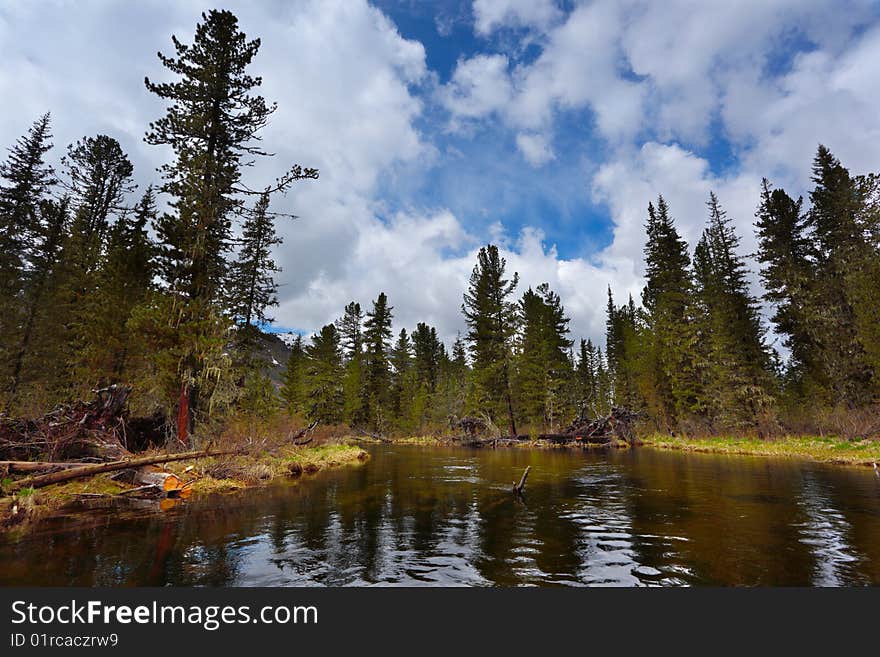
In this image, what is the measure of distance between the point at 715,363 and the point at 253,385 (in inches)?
1329

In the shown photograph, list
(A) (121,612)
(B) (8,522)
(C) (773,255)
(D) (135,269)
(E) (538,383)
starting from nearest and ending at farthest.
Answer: (A) (121,612) < (B) (8,522) < (D) (135,269) < (C) (773,255) < (E) (538,383)

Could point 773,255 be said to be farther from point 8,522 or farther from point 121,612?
point 8,522

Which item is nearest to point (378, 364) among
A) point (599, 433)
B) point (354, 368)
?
point (354, 368)

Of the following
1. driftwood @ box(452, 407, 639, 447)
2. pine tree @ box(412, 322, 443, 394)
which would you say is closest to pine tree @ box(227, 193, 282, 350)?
driftwood @ box(452, 407, 639, 447)

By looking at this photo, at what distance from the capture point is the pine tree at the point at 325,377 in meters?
44.4

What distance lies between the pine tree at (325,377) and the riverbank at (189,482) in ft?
79.4

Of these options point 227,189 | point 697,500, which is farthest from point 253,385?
point 697,500

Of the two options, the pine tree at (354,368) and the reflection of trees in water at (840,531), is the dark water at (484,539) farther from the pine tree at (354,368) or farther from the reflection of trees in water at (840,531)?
the pine tree at (354,368)

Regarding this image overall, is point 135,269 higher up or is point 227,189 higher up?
point 227,189

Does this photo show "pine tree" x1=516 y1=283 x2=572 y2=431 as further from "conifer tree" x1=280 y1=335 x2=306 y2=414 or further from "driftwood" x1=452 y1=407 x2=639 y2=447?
"conifer tree" x1=280 y1=335 x2=306 y2=414

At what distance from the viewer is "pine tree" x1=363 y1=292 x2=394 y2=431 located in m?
55.9

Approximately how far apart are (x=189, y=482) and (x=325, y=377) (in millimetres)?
33469

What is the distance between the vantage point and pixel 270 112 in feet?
59.4

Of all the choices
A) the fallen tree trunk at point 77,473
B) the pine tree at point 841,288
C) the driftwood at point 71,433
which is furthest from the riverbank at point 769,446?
the driftwood at point 71,433
